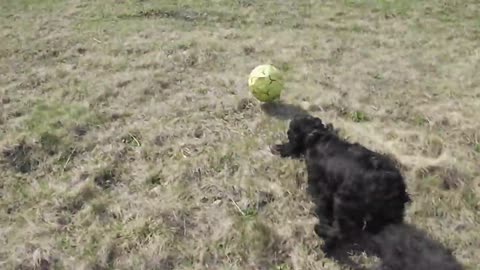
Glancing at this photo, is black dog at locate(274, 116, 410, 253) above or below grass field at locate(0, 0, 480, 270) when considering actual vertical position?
above

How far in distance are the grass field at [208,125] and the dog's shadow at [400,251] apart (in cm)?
8

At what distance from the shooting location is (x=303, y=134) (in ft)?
14.1

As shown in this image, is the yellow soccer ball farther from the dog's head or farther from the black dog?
the black dog

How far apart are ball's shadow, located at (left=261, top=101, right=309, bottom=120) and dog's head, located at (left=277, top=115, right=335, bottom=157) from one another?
2.99ft

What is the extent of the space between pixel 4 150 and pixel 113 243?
1.69 metres

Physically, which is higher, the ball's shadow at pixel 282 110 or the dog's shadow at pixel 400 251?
the ball's shadow at pixel 282 110

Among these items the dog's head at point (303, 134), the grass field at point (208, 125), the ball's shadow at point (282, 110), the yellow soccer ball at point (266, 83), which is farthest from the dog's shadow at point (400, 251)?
the yellow soccer ball at point (266, 83)

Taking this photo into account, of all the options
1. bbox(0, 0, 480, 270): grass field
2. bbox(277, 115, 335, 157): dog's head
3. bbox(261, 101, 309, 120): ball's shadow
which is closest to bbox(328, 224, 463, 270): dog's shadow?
bbox(0, 0, 480, 270): grass field

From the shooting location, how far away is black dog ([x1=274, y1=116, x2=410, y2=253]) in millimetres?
3330

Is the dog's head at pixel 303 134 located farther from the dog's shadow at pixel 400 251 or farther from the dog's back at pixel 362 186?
the dog's shadow at pixel 400 251

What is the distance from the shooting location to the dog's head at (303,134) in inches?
164

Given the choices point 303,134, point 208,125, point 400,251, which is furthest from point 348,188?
point 208,125

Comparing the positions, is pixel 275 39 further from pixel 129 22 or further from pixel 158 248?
pixel 158 248

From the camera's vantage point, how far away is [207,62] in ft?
21.9
